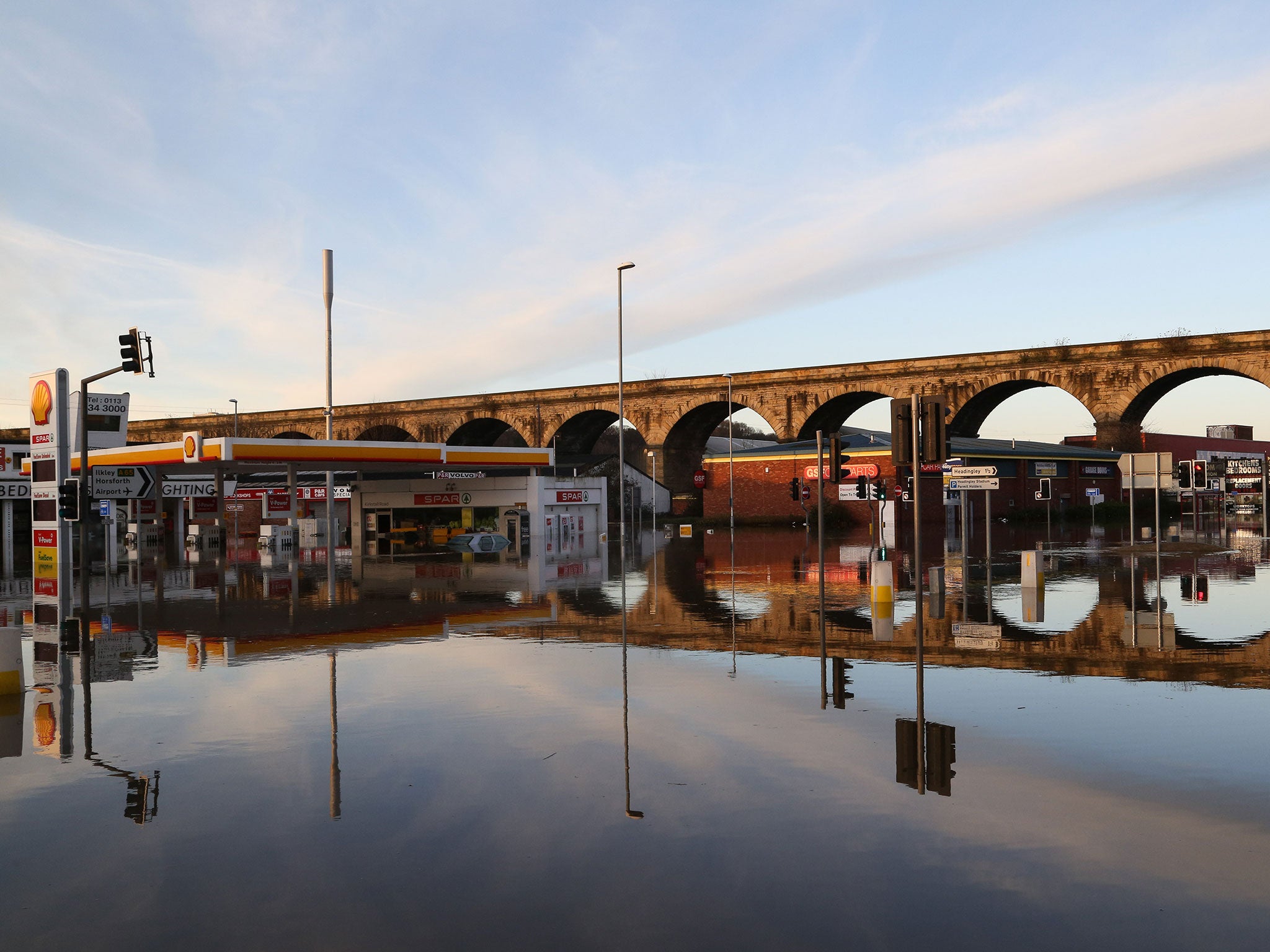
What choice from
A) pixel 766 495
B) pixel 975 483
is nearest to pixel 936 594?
pixel 975 483

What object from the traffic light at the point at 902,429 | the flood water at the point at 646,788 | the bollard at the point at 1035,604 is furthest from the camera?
the bollard at the point at 1035,604

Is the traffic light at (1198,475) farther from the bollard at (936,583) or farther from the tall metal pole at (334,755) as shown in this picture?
the tall metal pole at (334,755)

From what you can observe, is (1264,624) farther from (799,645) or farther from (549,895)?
(549,895)

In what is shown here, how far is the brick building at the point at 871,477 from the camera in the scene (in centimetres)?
5994

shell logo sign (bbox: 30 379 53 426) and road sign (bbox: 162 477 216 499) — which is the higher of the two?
shell logo sign (bbox: 30 379 53 426)

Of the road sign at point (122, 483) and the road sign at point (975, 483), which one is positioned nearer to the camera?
the road sign at point (975, 483)

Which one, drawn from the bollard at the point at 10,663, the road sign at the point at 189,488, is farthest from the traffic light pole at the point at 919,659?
the road sign at the point at 189,488

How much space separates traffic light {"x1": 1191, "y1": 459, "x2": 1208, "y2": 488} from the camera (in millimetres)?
40312

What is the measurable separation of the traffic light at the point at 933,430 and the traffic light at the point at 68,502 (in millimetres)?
19305

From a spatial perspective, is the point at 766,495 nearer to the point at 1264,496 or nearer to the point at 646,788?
the point at 1264,496

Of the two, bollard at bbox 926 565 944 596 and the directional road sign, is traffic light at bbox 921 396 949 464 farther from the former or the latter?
the directional road sign

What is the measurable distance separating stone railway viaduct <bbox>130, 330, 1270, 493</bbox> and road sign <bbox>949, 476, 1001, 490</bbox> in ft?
141

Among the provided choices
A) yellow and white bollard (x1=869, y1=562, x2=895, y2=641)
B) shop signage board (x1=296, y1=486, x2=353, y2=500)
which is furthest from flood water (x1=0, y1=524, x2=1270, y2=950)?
shop signage board (x1=296, y1=486, x2=353, y2=500)

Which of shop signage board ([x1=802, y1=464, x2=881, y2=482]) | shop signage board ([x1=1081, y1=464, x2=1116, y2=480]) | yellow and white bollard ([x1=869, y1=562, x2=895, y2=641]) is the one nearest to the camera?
yellow and white bollard ([x1=869, y1=562, x2=895, y2=641])
